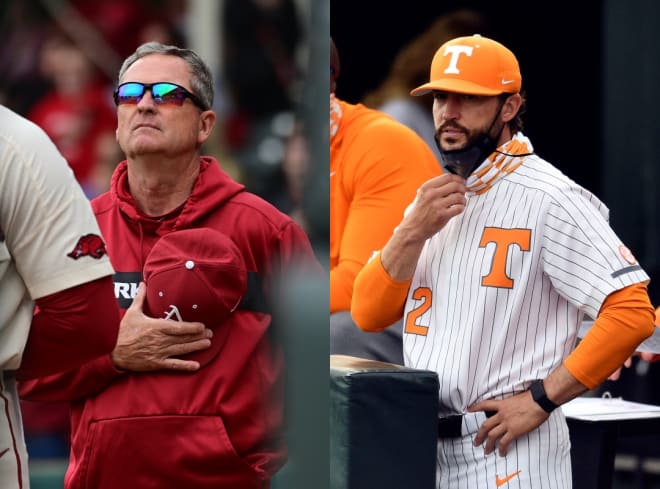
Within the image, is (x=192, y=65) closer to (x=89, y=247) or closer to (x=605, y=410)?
(x=89, y=247)

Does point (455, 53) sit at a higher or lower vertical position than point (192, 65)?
higher

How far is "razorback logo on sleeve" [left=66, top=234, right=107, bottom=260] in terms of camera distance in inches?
81.7

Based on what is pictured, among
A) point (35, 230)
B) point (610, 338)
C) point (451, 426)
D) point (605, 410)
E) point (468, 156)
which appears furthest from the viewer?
point (605, 410)

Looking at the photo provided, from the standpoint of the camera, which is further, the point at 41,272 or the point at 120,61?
the point at 120,61

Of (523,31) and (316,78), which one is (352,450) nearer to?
(316,78)

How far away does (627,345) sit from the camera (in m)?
2.88

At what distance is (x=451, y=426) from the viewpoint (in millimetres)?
2963

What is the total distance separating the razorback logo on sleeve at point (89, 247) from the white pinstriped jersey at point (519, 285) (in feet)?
3.69

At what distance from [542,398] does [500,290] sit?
276mm

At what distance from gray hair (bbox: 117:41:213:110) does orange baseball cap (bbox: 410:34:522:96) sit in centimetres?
82

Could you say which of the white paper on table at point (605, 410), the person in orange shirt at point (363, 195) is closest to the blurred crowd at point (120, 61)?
the person in orange shirt at point (363, 195)

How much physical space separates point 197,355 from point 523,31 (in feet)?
12.1

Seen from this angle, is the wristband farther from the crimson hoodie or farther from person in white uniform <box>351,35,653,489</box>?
the crimson hoodie

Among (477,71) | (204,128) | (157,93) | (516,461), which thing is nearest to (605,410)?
(516,461)
